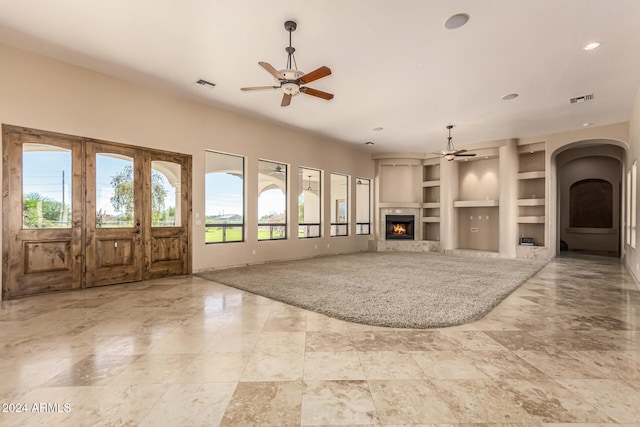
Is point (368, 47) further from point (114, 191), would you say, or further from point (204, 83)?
point (114, 191)

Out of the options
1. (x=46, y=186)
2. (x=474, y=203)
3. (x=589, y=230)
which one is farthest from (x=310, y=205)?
(x=589, y=230)

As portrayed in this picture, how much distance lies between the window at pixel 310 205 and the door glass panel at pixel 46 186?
16.6 feet

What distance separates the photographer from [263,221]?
300 inches

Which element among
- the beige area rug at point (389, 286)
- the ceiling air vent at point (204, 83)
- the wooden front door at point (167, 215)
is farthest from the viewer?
the wooden front door at point (167, 215)

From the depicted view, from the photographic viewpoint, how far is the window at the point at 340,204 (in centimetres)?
989

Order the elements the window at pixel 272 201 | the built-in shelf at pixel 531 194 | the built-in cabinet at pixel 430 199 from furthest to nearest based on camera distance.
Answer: the built-in cabinet at pixel 430 199 → the built-in shelf at pixel 531 194 → the window at pixel 272 201

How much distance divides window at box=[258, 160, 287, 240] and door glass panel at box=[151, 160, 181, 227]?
1.96 m

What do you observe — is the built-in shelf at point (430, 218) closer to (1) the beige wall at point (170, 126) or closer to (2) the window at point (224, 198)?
(1) the beige wall at point (170, 126)

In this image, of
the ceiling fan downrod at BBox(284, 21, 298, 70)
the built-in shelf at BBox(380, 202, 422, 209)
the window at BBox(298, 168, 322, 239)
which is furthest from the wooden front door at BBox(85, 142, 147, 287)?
the built-in shelf at BBox(380, 202, 422, 209)

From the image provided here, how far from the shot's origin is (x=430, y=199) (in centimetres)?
1116

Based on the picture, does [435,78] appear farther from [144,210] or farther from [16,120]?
[16,120]

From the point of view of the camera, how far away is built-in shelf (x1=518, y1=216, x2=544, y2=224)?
8523 mm

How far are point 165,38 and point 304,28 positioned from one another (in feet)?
6.11

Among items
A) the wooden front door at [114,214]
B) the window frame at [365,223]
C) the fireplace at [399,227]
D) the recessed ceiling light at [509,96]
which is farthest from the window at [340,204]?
the wooden front door at [114,214]
